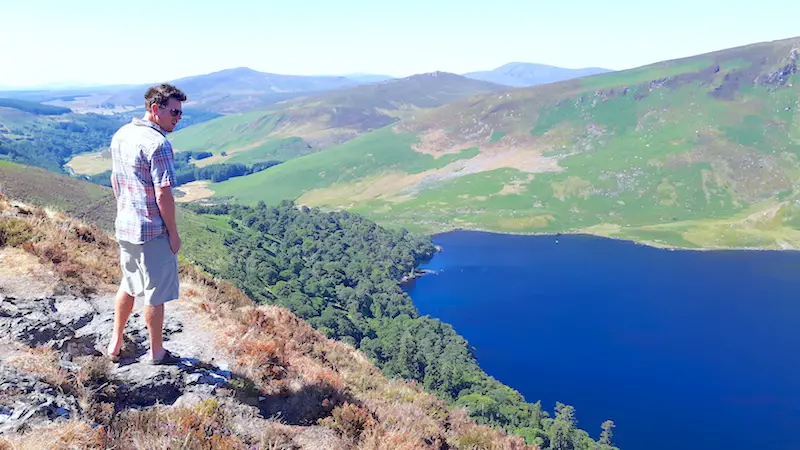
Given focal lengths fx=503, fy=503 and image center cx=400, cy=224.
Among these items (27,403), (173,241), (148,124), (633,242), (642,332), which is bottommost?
(642,332)

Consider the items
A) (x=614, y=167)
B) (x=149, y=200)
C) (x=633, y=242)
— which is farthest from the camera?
(x=614, y=167)

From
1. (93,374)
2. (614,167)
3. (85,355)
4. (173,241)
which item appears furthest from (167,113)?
(614,167)

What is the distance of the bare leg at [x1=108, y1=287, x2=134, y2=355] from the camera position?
6590 millimetres

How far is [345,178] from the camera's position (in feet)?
590

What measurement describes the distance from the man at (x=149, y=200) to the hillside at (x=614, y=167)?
12458 centimetres

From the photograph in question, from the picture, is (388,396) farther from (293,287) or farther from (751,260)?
(751,260)

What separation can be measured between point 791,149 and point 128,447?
185995 millimetres

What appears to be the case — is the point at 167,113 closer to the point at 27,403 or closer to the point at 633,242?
the point at 27,403

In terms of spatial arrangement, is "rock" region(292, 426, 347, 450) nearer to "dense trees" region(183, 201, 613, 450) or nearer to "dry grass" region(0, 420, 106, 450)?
"dry grass" region(0, 420, 106, 450)

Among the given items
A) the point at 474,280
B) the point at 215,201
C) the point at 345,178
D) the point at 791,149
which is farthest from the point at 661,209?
the point at 215,201

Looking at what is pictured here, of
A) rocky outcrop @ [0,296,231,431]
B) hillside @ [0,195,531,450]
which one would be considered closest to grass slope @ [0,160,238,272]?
hillside @ [0,195,531,450]

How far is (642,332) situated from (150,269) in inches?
3014

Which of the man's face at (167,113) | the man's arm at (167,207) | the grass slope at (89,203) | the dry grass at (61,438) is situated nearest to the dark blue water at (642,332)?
the grass slope at (89,203)

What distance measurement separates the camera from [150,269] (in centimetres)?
629
